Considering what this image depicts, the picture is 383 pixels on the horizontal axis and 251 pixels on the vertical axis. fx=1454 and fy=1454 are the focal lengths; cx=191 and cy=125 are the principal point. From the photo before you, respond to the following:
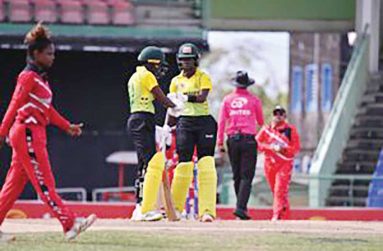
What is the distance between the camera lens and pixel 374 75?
108 ft

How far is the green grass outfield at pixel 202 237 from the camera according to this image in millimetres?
12787

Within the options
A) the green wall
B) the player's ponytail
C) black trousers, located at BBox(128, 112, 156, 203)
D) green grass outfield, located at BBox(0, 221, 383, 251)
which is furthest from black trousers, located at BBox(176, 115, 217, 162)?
the green wall

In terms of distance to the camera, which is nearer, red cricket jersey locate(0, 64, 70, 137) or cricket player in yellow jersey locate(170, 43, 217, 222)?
red cricket jersey locate(0, 64, 70, 137)

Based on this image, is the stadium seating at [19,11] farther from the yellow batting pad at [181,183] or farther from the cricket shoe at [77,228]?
the cricket shoe at [77,228]

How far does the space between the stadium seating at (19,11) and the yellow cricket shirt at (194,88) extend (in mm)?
14546

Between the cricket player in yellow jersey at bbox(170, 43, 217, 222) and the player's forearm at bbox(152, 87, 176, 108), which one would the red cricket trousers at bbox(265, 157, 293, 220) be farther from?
the player's forearm at bbox(152, 87, 176, 108)

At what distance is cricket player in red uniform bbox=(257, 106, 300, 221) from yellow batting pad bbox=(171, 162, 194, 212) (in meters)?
4.72

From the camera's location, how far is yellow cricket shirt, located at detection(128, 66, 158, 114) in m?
16.1

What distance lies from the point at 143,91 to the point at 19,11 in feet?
51.1

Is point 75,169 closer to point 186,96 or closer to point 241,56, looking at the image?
point 186,96

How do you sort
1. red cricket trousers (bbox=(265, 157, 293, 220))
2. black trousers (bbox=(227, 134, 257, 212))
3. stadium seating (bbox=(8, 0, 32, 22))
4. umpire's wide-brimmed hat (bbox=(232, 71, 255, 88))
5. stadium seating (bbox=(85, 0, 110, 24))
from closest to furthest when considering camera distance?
black trousers (bbox=(227, 134, 257, 212)) → umpire's wide-brimmed hat (bbox=(232, 71, 255, 88)) → red cricket trousers (bbox=(265, 157, 293, 220)) → stadium seating (bbox=(8, 0, 32, 22)) → stadium seating (bbox=(85, 0, 110, 24))

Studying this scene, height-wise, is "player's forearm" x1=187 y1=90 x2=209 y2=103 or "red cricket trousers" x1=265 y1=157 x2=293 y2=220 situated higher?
"player's forearm" x1=187 y1=90 x2=209 y2=103

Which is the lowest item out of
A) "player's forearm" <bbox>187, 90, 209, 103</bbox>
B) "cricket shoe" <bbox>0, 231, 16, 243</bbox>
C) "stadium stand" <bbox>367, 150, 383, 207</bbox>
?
"stadium stand" <bbox>367, 150, 383, 207</bbox>

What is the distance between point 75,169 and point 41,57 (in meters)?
19.1
